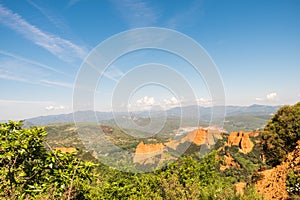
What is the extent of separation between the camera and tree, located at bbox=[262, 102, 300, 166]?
60.3ft

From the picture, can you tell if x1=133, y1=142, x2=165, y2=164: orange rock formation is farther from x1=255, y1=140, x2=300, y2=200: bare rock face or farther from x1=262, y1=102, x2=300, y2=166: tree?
x1=255, y1=140, x2=300, y2=200: bare rock face

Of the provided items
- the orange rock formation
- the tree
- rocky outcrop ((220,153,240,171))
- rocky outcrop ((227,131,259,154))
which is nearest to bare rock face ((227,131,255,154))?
rocky outcrop ((227,131,259,154))

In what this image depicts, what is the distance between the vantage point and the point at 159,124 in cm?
1546

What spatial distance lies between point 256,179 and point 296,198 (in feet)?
23.8

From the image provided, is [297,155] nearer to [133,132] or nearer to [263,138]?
[263,138]

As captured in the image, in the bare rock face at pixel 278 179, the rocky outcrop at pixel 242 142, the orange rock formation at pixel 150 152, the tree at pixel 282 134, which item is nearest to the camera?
the bare rock face at pixel 278 179

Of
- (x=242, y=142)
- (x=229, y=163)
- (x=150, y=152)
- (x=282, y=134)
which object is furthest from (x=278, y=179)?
(x=242, y=142)

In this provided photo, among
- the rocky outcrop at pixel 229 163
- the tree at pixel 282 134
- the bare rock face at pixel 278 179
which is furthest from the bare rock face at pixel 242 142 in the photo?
the bare rock face at pixel 278 179

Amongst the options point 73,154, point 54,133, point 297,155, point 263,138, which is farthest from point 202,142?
point 54,133

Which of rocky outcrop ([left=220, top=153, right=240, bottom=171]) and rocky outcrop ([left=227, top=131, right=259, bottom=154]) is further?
rocky outcrop ([left=227, top=131, right=259, bottom=154])

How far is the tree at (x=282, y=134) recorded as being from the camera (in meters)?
18.4

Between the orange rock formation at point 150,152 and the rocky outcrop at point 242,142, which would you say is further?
the rocky outcrop at point 242,142

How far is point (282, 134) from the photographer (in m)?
19.0

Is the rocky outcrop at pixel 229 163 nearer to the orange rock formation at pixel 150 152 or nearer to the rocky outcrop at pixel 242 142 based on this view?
the rocky outcrop at pixel 242 142
